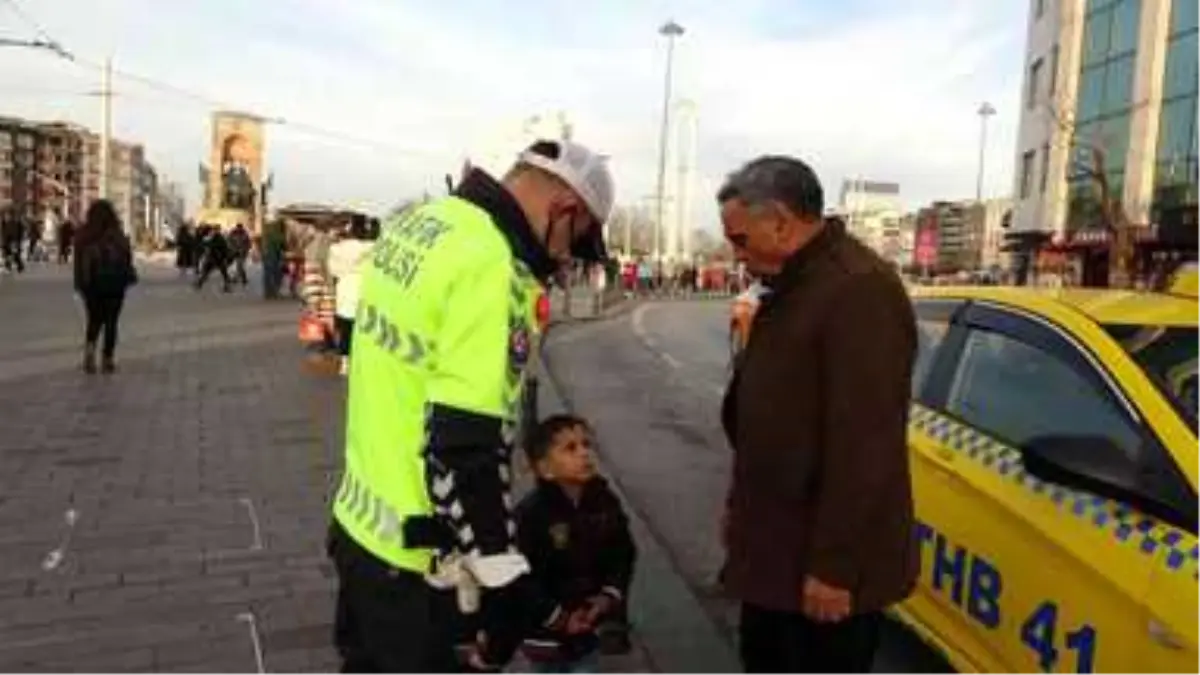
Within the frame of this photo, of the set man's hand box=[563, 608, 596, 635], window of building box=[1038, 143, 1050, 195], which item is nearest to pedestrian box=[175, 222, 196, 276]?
window of building box=[1038, 143, 1050, 195]

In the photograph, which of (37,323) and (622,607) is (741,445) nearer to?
(622,607)

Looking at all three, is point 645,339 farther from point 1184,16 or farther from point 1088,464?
point 1184,16

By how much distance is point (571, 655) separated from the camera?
4.18m

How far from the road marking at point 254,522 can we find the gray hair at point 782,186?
3799 millimetres

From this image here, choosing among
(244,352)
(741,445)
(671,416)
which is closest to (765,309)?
(741,445)

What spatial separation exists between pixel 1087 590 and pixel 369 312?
6.38ft

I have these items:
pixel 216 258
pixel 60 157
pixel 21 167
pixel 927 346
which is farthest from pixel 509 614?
pixel 60 157

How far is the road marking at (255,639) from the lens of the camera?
488 centimetres

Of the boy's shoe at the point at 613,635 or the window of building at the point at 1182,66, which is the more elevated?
the window of building at the point at 1182,66

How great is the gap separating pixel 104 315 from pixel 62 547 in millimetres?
7127

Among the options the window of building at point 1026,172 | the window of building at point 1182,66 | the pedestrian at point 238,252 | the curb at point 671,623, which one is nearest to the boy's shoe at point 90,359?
the curb at point 671,623

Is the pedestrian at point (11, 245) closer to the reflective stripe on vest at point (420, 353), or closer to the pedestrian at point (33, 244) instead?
the pedestrian at point (33, 244)

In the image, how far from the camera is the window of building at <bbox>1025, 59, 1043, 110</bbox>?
178ft

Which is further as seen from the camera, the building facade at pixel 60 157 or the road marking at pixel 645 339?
the building facade at pixel 60 157
